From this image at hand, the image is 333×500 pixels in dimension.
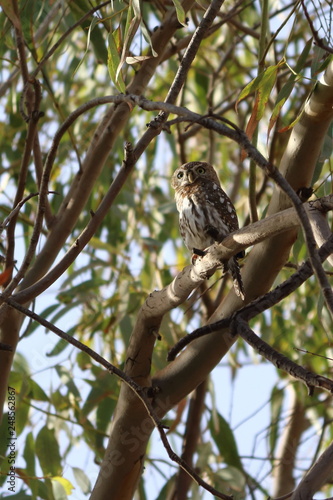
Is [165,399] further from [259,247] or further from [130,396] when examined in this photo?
[259,247]

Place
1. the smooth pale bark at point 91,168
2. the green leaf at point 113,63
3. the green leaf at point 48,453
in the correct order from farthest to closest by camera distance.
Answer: the green leaf at point 48,453
the smooth pale bark at point 91,168
the green leaf at point 113,63

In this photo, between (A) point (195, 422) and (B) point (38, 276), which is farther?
(A) point (195, 422)

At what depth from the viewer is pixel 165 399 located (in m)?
2.44

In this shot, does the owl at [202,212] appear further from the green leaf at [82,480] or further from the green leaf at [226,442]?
the green leaf at [82,480]

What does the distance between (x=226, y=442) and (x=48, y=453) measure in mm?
876

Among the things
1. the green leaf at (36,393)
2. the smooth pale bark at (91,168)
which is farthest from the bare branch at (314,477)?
the green leaf at (36,393)

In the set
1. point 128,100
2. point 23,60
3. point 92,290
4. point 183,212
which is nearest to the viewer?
point 128,100

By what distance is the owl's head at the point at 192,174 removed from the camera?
12.3 ft

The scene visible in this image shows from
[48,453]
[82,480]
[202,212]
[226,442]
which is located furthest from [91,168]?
[226,442]

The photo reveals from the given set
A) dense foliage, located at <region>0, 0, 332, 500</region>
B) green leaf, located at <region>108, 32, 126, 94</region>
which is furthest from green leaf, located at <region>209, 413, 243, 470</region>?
green leaf, located at <region>108, 32, 126, 94</region>

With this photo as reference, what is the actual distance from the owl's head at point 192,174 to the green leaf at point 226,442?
1183mm

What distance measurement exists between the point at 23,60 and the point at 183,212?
1.17 meters

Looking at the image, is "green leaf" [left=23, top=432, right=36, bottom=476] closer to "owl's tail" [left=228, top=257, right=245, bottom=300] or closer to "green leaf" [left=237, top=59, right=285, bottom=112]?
"owl's tail" [left=228, top=257, right=245, bottom=300]

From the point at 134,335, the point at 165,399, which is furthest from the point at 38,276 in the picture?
the point at 165,399
